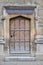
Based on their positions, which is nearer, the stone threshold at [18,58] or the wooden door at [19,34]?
the stone threshold at [18,58]

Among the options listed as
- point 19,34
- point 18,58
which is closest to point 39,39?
point 19,34

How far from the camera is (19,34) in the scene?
1230cm

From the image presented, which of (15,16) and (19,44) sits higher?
(15,16)

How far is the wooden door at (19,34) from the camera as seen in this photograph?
484 inches

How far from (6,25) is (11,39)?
31.6 inches

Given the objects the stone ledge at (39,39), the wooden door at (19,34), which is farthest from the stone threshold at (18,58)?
the stone ledge at (39,39)

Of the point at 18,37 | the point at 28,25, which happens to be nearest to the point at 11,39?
the point at 18,37

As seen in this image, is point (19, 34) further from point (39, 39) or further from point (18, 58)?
point (18, 58)

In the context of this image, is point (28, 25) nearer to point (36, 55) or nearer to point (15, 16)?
point (15, 16)

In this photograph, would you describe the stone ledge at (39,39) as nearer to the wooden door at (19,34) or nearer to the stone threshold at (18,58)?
the wooden door at (19,34)

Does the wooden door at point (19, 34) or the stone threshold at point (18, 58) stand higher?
the wooden door at point (19, 34)

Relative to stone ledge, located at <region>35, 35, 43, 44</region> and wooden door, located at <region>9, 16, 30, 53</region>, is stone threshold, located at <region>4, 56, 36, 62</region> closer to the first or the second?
wooden door, located at <region>9, 16, 30, 53</region>

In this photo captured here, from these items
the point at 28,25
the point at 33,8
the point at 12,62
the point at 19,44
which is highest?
the point at 33,8

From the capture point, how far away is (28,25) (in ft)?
40.4
